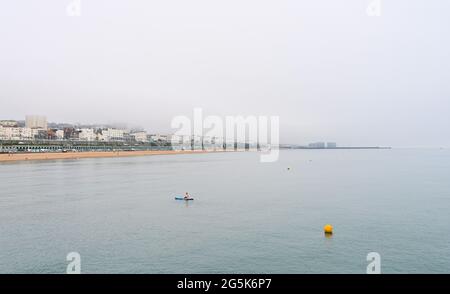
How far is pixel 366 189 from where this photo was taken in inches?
1679

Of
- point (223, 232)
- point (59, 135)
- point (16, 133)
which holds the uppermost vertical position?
point (16, 133)

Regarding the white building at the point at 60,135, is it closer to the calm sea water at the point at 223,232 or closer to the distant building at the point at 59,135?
the distant building at the point at 59,135

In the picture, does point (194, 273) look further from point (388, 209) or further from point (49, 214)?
point (388, 209)

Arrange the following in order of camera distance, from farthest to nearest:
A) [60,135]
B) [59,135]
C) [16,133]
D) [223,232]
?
[60,135], [59,135], [16,133], [223,232]

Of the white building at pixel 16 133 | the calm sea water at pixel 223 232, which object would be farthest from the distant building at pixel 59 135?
the calm sea water at pixel 223 232

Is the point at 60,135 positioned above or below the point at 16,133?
below

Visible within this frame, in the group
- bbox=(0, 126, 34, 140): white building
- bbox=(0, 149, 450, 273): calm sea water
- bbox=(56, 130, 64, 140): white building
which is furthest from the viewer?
bbox=(56, 130, 64, 140): white building

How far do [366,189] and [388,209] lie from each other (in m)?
13.8

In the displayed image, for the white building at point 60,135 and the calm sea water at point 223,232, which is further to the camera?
the white building at point 60,135

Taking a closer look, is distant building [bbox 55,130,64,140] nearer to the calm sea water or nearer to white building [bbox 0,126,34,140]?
white building [bbox 0,126,34,140]

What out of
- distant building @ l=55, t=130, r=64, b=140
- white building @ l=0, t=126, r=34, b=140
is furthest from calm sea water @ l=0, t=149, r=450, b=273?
distant building @ l=55, t=130, r=64, b=140

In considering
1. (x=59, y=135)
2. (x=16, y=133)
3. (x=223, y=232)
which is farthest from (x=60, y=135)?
(x=223, y=232)

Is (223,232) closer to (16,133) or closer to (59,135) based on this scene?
(16,133)

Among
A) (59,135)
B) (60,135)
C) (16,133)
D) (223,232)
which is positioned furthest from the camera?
(60,135)
